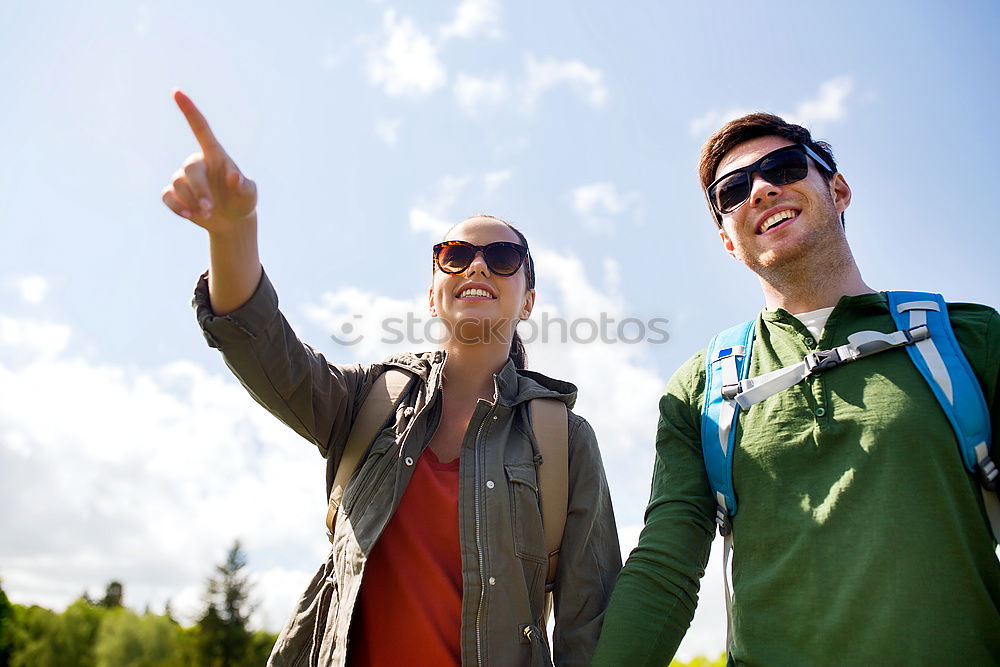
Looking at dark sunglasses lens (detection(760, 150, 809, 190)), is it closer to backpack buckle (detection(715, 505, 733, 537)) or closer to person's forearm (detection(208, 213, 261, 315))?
backpack buckle (detection(715, 505, 733, 537))

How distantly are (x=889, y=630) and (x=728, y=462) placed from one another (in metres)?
0.92

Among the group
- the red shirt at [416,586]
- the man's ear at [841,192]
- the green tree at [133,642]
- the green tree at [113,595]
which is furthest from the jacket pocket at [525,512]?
the green tree at [113,595]

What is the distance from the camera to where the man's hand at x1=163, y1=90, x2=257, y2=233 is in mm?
2613

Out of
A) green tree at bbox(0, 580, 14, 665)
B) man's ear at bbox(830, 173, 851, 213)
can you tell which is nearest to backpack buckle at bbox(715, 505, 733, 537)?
man's ear at bbox(830, 173, 851, 213)

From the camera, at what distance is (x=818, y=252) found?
3471 mm

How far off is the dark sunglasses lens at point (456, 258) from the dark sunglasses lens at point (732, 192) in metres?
1.47

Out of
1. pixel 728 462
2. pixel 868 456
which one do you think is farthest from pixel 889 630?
pixel 728 462

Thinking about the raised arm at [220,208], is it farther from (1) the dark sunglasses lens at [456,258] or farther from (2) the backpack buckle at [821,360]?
(2) the backpack buckle at [821,360]

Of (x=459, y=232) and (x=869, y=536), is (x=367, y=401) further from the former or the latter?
(x=869, y=536)

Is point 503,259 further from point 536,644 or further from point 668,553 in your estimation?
point 536,644

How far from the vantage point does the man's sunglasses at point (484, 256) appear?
13.8ft

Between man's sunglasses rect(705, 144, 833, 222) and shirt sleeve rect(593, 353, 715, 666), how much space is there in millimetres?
986

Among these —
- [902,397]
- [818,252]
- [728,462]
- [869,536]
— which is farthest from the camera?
[818,252]

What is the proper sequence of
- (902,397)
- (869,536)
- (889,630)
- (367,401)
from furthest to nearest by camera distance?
(367,401), (902,397), (869,536), (889,630)
